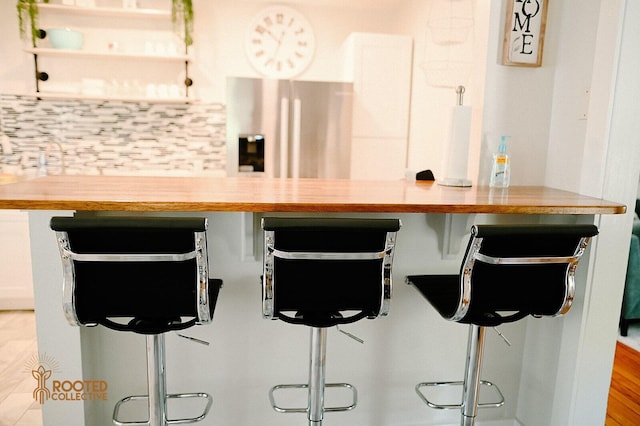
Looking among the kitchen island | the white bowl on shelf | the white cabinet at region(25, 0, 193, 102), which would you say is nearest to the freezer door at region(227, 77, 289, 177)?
the white cabinet at region(25, 0, 193, 102)

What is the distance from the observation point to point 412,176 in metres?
2.63

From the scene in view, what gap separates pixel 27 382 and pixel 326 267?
2089 millimetres

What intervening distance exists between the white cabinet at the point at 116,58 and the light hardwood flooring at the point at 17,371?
1.71 metres

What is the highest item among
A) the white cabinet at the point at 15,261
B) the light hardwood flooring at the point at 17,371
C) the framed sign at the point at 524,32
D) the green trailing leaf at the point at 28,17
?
the green trailing leaf at the point at 28,17

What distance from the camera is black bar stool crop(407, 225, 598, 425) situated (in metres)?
1.41

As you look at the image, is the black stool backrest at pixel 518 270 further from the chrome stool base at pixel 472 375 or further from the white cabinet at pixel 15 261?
the white cabinet at pixel 15 261

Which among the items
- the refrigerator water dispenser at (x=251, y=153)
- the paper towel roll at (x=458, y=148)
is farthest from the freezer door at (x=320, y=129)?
the paper towel roll at (x=458, y=148)

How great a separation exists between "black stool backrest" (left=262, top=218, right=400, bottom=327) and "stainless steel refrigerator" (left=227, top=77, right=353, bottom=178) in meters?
2.24

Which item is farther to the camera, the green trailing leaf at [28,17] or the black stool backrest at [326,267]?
the green trailing leaf at [28,17]

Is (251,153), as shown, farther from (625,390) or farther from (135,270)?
(625,390)

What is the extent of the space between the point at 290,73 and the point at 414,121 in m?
1.20

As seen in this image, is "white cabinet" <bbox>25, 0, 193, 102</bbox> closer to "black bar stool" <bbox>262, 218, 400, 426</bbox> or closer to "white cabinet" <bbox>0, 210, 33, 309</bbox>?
"white cabinet" <bbox>0, 210, 33, 309</bbox>

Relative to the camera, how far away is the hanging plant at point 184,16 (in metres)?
3.59

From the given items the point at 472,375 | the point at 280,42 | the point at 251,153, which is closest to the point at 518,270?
the point at 472,375
